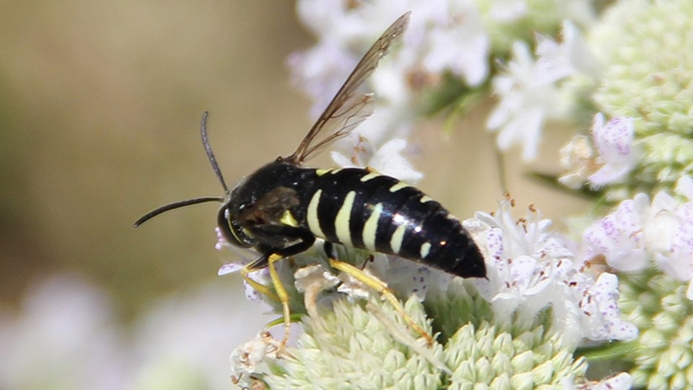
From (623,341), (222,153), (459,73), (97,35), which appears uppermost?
(97,35)

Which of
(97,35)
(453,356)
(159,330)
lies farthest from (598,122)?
(97,35)

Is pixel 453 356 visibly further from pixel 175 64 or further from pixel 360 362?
pixel 175 64

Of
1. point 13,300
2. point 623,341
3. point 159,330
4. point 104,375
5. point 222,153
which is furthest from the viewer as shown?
point 222,153

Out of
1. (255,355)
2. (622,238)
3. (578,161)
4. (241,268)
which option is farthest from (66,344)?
(622,238)

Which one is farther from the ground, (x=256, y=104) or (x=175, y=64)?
(x=175, y=64)

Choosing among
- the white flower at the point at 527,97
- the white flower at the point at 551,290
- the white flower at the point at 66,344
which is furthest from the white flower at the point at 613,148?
the white flower at the point at 66,344

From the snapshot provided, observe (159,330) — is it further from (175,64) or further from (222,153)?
(175,64)

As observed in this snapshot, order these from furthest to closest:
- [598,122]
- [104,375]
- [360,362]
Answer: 1. [104,375]
2. [598,122]
3. [360,362]

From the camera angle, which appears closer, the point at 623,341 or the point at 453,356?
the point at 453,356
